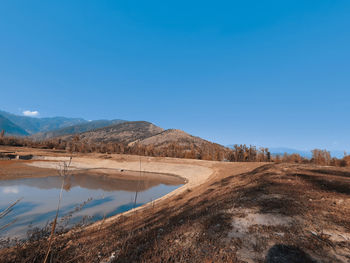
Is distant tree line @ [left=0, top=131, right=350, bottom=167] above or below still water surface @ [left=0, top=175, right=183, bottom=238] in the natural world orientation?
above

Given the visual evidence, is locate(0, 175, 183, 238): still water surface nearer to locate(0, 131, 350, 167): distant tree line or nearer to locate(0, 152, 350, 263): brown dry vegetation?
locate(0, 152, 350, 263): brown dry vegetation

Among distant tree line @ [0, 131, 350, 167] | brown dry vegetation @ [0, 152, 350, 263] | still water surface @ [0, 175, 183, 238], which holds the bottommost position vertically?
still water surface @ [0, 175, 183, 238]

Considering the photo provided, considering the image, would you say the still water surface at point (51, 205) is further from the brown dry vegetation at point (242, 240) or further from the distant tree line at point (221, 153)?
the distant tree line at point (221, 153)

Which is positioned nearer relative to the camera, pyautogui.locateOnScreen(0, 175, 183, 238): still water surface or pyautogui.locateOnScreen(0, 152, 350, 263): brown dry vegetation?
pyautogui.locateOnScreen(0, 152, 350, 263): brown dry vegetation

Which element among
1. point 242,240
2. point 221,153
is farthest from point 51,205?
point 221,153

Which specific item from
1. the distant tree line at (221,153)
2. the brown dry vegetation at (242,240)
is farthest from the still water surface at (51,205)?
the distant tree line at (221,153)

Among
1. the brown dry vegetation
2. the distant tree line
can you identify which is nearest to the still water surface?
the brown dry vegetation

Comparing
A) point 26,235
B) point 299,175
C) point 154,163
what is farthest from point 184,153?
point 26,235

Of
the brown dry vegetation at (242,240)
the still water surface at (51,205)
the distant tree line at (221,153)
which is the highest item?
the distant tree line at (221,153)

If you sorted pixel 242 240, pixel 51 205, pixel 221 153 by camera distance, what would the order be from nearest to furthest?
pixel 242 240, pixel 51 205, pixel 221 153

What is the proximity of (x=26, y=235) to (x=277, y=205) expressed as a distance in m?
10.1

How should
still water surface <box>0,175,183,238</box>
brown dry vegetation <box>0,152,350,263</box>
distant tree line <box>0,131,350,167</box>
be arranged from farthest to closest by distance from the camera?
distant tree line <box>0,131,350,167</box> → still water surface <box>0,175,183,238</box> → brown dry vegetation <box>0,152,350,263</box>

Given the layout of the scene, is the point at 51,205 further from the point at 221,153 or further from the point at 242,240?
the point at 221,153

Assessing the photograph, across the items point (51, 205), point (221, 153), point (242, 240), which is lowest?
point (51, 205)
